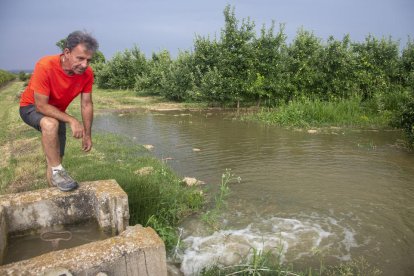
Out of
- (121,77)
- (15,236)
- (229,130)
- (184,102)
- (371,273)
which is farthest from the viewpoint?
(121,77)

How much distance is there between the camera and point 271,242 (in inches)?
Answer: 172

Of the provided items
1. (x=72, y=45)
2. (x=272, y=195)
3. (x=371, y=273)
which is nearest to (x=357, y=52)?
(x=272, y=195)

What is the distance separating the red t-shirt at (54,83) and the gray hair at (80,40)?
0.25 metres

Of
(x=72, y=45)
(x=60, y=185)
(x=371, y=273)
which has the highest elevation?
(x=72, y=45)

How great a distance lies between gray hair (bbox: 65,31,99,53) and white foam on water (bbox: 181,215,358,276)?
2519mm

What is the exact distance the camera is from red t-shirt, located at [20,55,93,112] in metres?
3.51

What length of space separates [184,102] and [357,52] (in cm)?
893

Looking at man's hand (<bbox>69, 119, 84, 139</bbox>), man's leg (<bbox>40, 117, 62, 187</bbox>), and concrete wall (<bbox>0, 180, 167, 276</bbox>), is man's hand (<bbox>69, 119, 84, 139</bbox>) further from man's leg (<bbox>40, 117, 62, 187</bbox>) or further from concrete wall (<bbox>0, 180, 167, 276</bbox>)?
concrete wall (<bbox>0, 180, 167, 276</bbox>)

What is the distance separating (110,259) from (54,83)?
6.48 feet

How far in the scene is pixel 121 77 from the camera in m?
27.3

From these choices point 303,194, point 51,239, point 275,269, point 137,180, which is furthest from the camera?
point 303,194

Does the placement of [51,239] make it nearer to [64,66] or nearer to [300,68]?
[64,66]

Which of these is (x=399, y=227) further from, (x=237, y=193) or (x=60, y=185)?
(x=60, y=185)

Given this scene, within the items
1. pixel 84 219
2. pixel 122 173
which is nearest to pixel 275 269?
pixel 84 219
